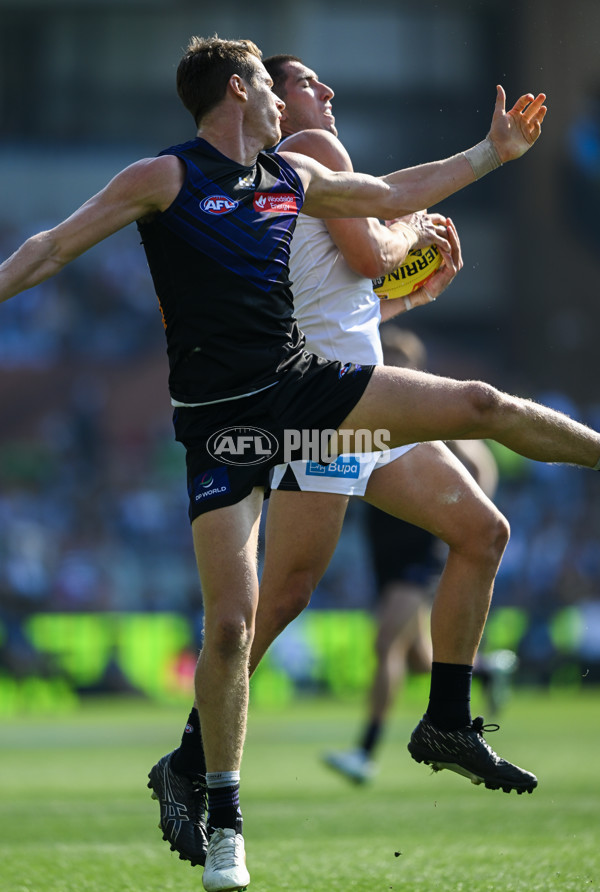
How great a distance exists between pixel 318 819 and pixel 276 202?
12.9ft

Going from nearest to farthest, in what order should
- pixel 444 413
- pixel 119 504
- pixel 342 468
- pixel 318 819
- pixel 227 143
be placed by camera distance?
pixel 444 413
pixel 227 143
pixel 342 468
pixel 318 819
pixel 119 504

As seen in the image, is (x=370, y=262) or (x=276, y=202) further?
(x=370, y=262)

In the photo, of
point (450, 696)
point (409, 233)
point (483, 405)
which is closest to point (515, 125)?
point (409, 233)

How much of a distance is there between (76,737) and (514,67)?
21461 millimetres

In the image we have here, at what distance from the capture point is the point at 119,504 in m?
23.5

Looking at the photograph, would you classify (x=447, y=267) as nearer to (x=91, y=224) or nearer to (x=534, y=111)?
(x=534, y=111)

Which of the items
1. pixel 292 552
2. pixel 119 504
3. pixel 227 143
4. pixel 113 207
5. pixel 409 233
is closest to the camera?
pixel 113 207

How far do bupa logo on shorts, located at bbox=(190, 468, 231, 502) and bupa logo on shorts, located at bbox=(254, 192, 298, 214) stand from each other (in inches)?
36.0

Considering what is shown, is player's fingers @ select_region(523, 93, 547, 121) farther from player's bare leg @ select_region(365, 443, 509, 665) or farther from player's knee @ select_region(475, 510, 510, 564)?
player's knee @ select_region(475, 510, 510, 564)

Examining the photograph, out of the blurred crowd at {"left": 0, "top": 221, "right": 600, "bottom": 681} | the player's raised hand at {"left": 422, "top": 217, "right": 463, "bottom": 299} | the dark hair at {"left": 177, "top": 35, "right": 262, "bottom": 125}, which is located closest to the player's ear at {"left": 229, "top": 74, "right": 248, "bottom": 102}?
the dark hair at {"left": 177, "top": 35, "right": 262, "bottom": 125}

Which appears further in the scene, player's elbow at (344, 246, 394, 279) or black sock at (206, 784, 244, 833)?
player's elbow at (344, 246, 394, 279)

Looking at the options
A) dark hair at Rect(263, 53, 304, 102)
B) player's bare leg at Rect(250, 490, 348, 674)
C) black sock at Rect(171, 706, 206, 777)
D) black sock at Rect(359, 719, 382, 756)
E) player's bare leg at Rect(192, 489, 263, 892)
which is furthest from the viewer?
black sock at Rect(359, 719, 382, 756)

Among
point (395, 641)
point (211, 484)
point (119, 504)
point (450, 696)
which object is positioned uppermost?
point (211, 484)

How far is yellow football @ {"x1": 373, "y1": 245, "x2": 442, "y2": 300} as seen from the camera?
566 centimetres
